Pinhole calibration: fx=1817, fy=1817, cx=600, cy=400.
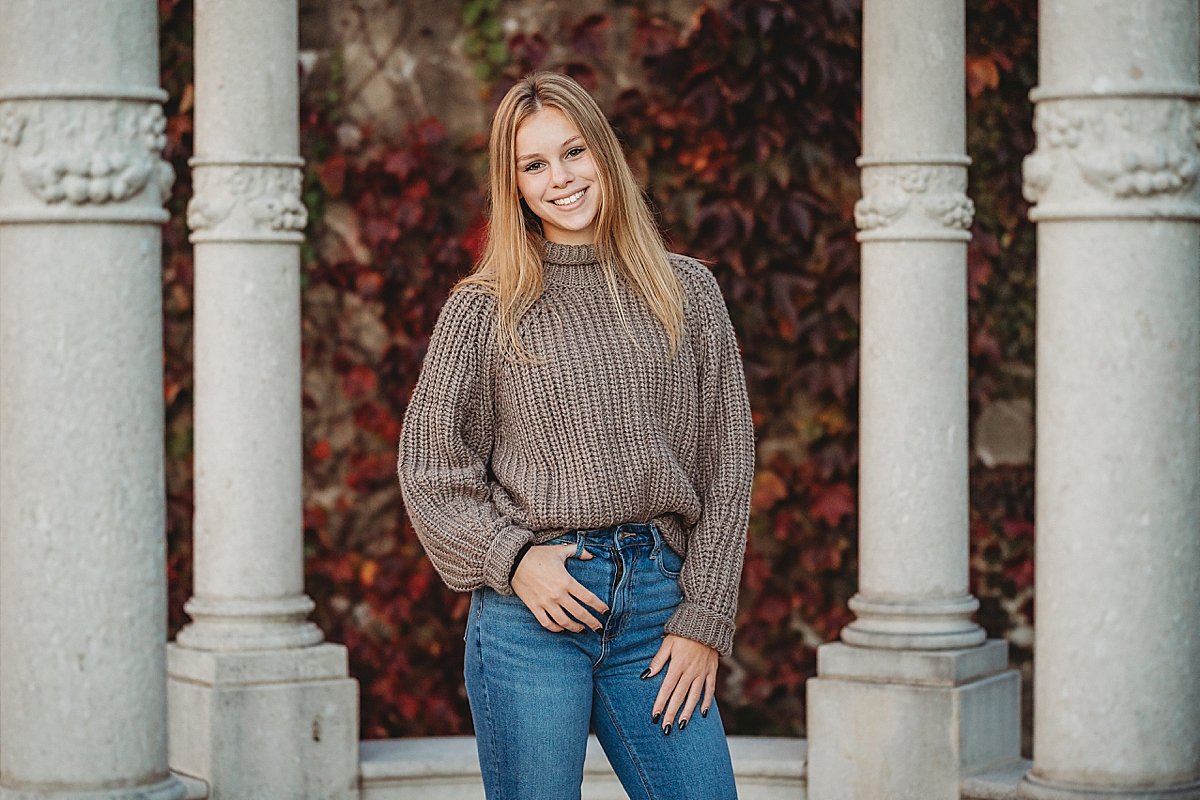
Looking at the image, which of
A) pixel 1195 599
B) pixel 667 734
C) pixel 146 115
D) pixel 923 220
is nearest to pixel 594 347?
pixel 667 734

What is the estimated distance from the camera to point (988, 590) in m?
7.25

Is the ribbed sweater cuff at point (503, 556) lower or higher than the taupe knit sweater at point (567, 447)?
lower

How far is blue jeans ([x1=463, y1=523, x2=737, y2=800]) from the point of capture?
10.6 feet

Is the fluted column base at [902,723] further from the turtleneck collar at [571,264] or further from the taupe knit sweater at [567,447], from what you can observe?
the turtleneck collar at [571,264]

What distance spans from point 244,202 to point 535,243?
2.26 meters

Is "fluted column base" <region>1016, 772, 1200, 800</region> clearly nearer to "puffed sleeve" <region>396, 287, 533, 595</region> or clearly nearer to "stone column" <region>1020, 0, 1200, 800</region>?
"stone column" <region>1020, 0, 1200, 800</region>

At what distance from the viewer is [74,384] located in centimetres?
373

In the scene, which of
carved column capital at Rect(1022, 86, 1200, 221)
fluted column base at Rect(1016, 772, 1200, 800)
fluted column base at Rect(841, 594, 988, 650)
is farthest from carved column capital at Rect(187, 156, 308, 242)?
fluted column base at Rect(1016, 772, 1200, 800)

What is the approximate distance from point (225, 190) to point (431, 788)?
1920mm

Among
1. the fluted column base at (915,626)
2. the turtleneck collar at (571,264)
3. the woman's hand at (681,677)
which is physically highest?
the turtleneck collar at (571,264)

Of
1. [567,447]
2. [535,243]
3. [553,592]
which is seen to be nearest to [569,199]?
[535,243]

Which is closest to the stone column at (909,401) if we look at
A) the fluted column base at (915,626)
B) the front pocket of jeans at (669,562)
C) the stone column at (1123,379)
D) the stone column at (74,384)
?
the fluted column base at (915,626)

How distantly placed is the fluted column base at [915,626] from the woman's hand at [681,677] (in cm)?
229

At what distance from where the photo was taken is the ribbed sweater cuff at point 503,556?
322 cm
